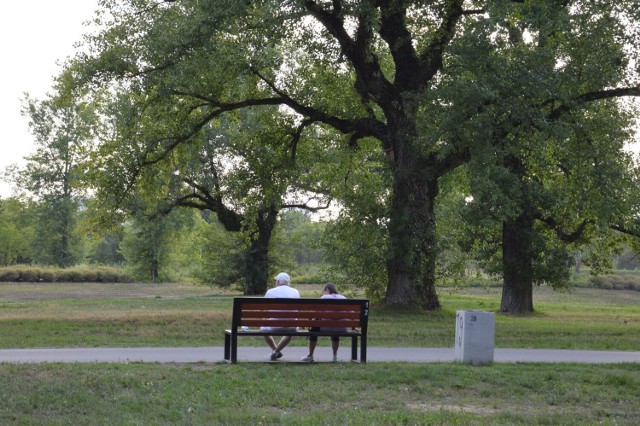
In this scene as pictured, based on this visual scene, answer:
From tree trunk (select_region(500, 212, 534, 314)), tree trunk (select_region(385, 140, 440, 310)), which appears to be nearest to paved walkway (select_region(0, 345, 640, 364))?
tree trunk (select_region(385, 140, 440, 310))

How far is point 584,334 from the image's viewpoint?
66.8ft

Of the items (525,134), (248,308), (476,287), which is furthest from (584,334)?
(476,287)

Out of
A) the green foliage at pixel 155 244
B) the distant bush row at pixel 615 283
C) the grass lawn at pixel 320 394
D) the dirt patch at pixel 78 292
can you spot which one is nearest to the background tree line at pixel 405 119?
the grass lawn at pixel 320 394

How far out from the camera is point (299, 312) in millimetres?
12867

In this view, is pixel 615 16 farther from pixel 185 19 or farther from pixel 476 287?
pixel 476 287

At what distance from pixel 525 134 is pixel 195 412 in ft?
44.6

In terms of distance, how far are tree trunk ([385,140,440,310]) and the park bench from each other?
1181cm

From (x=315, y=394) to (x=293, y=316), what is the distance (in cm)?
282

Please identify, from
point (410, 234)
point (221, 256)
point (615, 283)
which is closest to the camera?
point (410, 234)

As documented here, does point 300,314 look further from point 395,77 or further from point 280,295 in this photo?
point 395,77

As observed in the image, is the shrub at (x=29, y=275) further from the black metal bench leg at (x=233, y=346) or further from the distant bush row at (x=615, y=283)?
the black metal bench leg at (x=233, y=346)

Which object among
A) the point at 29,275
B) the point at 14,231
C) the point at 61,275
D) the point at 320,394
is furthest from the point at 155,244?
the point at 320,394

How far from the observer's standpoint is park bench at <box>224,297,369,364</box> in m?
12.6

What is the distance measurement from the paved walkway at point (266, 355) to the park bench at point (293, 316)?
69cm
